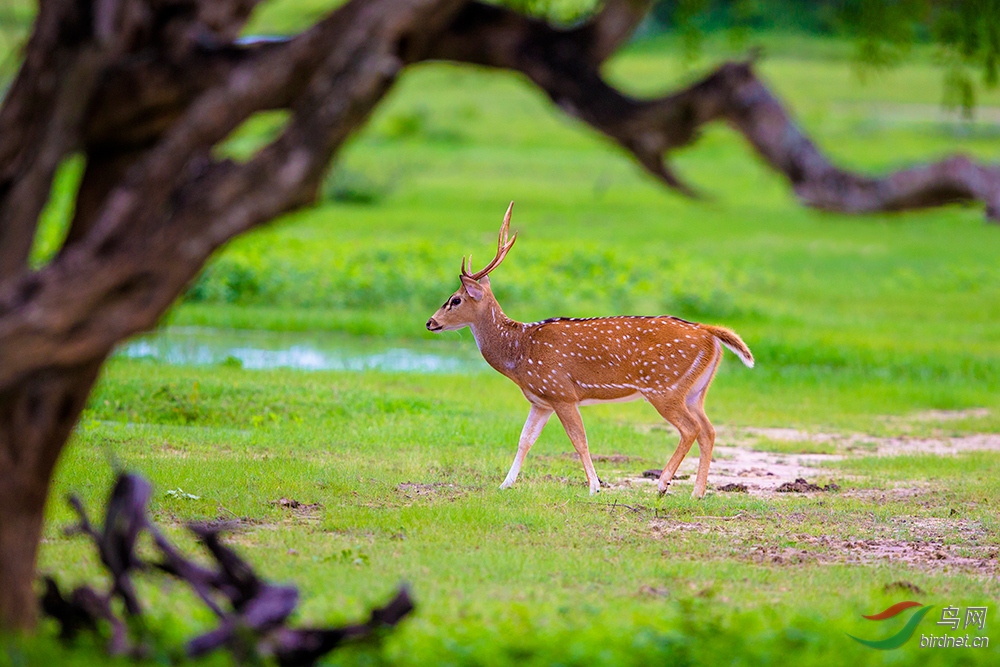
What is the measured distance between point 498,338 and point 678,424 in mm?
1666

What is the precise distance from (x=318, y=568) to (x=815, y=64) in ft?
223

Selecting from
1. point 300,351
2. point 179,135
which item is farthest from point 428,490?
point 300,351

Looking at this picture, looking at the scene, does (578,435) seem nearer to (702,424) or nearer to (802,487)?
(702,424)

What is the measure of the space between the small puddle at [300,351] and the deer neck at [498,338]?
4.58m

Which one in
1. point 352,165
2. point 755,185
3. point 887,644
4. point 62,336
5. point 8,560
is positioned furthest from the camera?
point 755,185

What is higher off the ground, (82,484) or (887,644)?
(887,644)

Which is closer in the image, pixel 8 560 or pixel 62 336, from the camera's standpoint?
pixel 62 336

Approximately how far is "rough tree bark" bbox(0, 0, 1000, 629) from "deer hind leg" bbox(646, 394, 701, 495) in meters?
4.65

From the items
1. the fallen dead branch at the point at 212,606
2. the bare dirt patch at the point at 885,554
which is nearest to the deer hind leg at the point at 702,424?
the bare dirt patch at the point at 885,554

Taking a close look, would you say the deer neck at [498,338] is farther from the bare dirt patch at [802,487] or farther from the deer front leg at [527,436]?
the bare dirt patch at [802,487]

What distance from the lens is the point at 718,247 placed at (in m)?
27.9

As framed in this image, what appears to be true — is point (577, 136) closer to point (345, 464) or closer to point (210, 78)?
point (345, 464)

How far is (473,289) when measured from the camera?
11.0m

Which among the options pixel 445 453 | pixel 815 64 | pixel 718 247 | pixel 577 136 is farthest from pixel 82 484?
pixel 815 64
